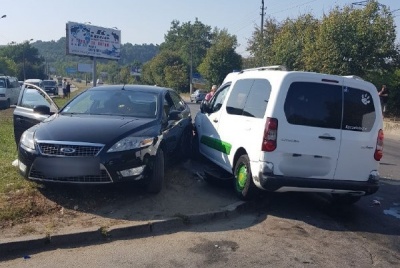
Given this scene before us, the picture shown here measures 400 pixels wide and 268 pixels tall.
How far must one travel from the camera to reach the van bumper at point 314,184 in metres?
5.96

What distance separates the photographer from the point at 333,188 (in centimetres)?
614

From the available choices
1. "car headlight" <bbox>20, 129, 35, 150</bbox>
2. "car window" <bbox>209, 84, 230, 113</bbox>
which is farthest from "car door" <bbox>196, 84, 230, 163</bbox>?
"car headlight" <bbox>20, 129, 35, 150</bbox>

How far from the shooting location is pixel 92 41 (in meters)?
34.8

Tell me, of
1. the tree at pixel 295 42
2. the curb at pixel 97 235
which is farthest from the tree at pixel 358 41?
the curb at pixel 97 235

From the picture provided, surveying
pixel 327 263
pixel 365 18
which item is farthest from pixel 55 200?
pixel 365 18

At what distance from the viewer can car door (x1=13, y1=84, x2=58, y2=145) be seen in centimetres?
774

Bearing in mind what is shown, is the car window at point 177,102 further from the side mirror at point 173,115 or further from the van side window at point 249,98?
the van side window at point 249,98

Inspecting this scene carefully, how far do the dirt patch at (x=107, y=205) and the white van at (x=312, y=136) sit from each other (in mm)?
766

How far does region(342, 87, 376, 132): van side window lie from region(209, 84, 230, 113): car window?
2.45m

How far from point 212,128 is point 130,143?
96.7 inches

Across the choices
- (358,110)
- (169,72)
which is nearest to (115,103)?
(358,110)

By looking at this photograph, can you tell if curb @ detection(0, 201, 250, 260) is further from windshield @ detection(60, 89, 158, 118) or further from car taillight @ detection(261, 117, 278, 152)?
windshield @ detection(60, 89, 158, 118)

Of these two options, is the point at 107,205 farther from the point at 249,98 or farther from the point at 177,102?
the point at 177,102

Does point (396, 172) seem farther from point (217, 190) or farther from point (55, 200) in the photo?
point (55, 200)
